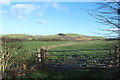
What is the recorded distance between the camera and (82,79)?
4617 millimetres

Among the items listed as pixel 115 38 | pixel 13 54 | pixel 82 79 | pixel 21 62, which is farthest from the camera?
pixel 21 62

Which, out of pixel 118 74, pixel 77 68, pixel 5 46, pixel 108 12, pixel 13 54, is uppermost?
pixel 108 12

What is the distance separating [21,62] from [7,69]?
90 cm

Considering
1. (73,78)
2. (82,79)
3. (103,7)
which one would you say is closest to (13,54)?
(73,78)

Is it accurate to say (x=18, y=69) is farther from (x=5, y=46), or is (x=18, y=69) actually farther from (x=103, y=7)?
(x=103, y=7)

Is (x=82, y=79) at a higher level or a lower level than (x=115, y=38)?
lower

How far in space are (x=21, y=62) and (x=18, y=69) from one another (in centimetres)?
55

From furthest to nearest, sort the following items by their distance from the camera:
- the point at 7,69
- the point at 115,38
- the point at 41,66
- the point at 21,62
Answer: the point at 41,66 → the point at 21,62 → the point at 7,69 → the point at 115,38

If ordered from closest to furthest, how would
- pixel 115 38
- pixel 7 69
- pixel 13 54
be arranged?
pixel 115 38, pixel 7 69, pixel 13 54

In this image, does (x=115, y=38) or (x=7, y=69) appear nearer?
(x=115, y=38)

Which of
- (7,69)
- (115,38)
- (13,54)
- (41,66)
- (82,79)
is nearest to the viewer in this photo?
(115,38)

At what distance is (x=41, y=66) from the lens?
257 inches

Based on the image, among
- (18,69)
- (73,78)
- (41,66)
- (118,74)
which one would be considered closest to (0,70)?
(18,69)

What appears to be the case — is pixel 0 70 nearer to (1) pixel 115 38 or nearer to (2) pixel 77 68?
(2) pixel 77 68
